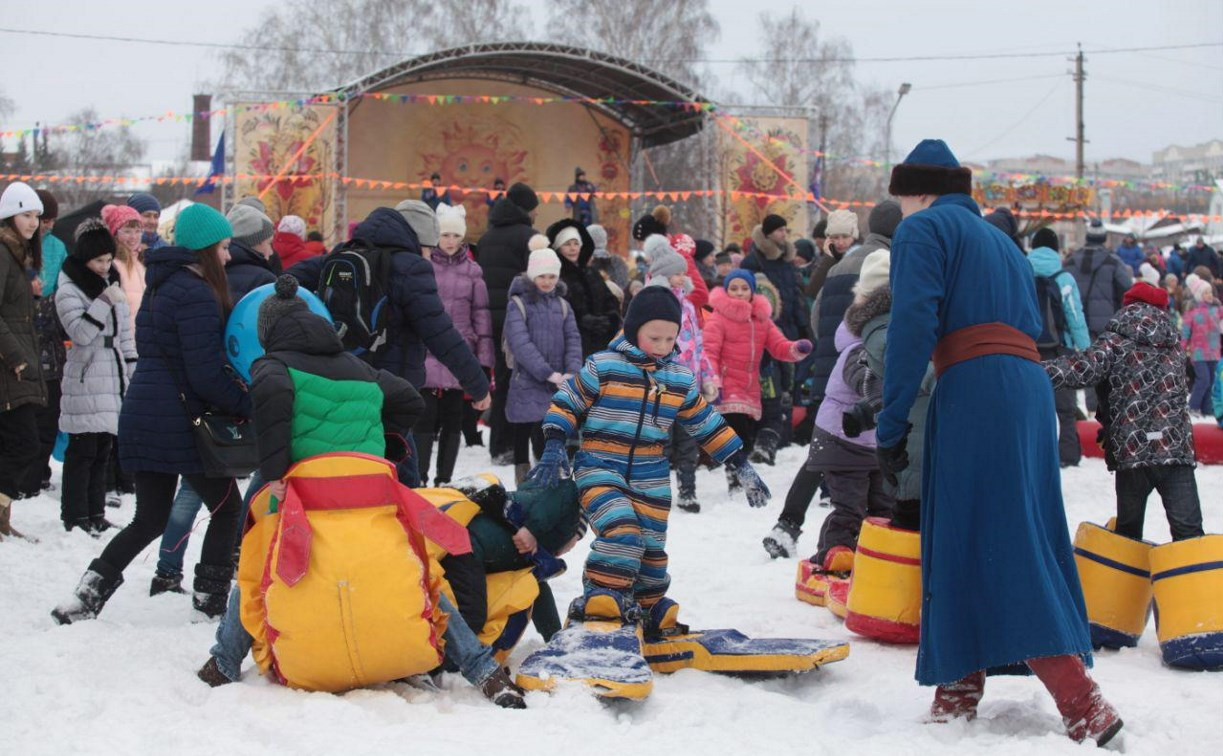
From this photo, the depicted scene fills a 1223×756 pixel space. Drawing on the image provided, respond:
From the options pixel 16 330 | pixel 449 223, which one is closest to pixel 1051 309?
pixel 449 223

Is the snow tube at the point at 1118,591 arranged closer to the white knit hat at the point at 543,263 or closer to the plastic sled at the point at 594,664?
the plastic sled at the point at 594,664

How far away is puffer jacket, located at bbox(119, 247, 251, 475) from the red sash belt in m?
2.87

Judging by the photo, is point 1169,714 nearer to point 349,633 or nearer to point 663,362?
point 663,362

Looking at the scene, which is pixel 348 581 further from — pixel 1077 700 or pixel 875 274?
pixel 875 274

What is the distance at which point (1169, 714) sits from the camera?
4.55m

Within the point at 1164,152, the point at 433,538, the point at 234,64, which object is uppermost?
the point at 1164,152

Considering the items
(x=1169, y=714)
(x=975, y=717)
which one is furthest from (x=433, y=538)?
(x=1169, y=714)

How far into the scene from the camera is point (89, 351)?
7.95 meters

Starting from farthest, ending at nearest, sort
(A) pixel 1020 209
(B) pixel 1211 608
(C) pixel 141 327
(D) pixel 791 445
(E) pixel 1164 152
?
(E) pixel 1164 152, (A) pixel 1020 209, (D) pixel 791 445, (C) pixel 141 327, (B) pixel 1211 608

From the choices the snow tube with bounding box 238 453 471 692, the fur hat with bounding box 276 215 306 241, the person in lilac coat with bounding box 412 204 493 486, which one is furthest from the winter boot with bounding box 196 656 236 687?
the fur hat with bounding box 276 215 306 241

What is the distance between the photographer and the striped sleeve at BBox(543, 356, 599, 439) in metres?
5.32

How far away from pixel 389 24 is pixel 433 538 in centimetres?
3726

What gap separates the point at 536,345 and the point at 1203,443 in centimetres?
588

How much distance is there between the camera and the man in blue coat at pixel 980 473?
4.21 metres
